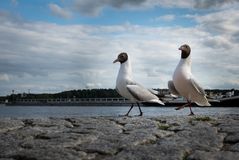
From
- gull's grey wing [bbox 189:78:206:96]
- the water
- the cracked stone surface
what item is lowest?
the cracked stone surface

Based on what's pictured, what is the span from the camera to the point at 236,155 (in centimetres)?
508

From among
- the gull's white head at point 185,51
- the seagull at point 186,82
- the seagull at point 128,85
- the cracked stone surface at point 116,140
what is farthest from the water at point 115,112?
the cracked stone surface at point 116,140

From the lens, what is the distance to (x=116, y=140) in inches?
232

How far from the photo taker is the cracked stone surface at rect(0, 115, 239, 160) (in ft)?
16.5

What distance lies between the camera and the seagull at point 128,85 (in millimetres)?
10781

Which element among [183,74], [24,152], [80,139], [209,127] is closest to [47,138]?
[80,139]

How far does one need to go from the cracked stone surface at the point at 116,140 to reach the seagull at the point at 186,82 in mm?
3037

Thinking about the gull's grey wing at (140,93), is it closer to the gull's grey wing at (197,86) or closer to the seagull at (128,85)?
the seagull at (128,85)

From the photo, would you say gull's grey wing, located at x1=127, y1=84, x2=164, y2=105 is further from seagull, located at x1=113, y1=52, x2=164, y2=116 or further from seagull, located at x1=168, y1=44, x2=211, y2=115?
seagull, located at x1=168, y1=44, x2=211, y2=115

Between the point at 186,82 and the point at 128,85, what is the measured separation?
148 centimetres

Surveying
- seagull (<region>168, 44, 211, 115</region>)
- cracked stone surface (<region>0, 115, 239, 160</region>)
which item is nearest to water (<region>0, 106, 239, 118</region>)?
seagull (<region>168, 44, 211, 115</region>)

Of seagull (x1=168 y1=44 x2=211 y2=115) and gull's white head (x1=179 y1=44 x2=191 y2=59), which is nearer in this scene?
seagull (x1=168 y1=44 x2=211 y2=115)

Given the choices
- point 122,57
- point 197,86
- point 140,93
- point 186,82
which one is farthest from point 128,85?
point 197,86

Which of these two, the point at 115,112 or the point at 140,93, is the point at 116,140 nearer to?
the point at 140,93
